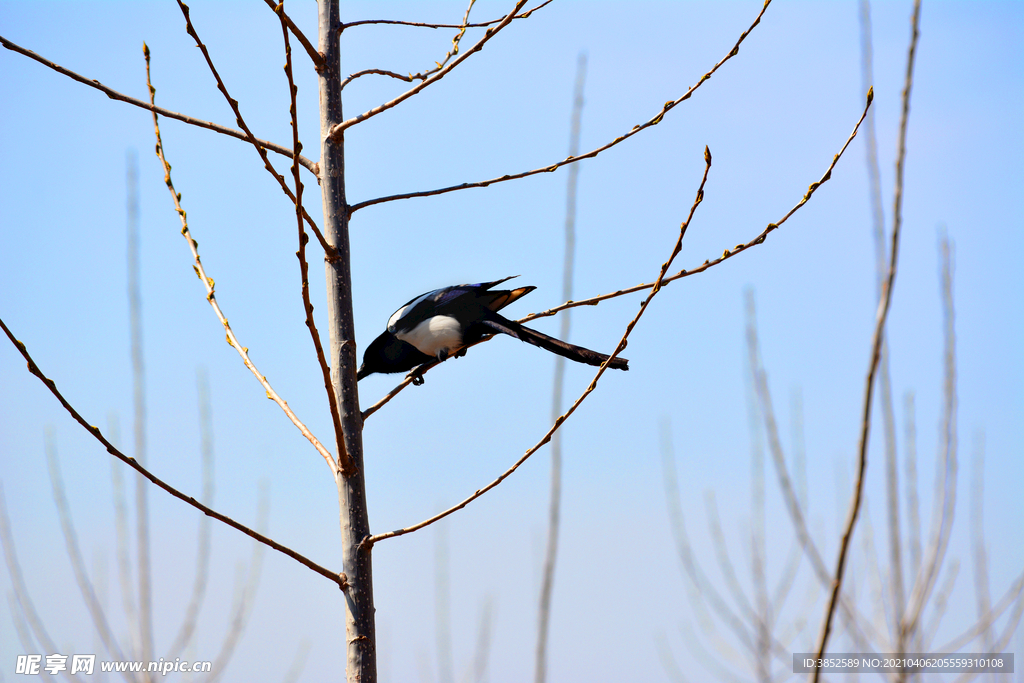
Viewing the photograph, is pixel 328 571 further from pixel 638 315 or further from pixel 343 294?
pixel 638 315

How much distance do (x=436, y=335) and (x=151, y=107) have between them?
1938 mm

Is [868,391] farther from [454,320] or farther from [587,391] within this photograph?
[454,320]

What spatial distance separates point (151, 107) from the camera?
211 centimetres

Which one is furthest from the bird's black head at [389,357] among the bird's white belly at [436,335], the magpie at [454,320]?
the bird's white belly at [436,335]

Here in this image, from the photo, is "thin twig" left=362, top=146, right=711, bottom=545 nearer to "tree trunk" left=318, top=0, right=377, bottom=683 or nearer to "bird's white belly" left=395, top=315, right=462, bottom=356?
"tree trunk" left=318, top=0, right=377, bottom=683

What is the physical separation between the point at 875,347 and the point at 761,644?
322 centimetres

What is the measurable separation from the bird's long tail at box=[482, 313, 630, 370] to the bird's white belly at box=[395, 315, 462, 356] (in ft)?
0.72

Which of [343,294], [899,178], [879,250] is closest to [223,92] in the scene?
[343,294]

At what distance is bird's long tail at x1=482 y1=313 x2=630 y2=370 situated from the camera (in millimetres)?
2965

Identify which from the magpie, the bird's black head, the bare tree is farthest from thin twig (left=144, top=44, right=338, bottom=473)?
the bird's black head

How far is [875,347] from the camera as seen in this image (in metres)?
0.99

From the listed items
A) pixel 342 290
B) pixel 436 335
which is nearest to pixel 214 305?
pixel 342 290

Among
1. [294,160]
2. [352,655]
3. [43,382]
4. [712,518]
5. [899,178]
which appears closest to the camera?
[899,178]

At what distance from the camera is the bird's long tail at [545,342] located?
9.73 feet
